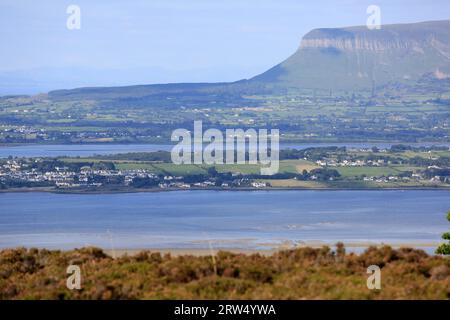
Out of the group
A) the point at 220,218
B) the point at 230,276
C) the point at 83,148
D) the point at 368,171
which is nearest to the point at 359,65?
the point at 83,148

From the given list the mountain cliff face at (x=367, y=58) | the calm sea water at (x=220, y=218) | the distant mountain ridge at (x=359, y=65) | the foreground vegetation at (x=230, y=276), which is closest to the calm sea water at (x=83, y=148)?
the calm sea water at (x=220, y=218)

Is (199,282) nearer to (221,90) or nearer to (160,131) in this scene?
(160,131)

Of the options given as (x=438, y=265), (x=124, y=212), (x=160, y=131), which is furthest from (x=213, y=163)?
(x=438, y=265)

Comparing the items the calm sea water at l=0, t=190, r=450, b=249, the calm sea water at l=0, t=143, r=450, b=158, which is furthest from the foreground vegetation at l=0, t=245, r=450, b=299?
the calm sea water at l=0, t=143, r=450, b=158

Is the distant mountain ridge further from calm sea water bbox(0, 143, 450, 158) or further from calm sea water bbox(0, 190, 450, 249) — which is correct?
calm sea water bbox(0, 190, 450, 249)

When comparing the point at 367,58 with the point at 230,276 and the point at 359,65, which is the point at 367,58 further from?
the point at 230,276

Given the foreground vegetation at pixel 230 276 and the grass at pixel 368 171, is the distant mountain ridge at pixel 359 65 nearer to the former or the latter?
the grass at pixel 368 171
